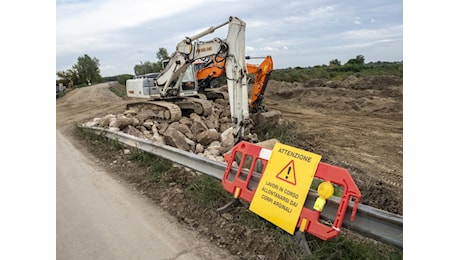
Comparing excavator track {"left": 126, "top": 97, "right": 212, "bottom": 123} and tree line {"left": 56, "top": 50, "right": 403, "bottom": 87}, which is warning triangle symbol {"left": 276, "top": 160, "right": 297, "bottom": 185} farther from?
tree line {"left": 56, "top": 50, "right": 403, "bottom": 87}

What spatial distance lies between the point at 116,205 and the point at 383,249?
341cm

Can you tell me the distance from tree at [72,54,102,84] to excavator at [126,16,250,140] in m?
37.1

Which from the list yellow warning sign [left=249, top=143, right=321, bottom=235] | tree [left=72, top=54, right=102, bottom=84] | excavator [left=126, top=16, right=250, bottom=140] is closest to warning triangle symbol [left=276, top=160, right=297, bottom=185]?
A: yellow warning sign [left=249, top=143, right=321, bottom=235]

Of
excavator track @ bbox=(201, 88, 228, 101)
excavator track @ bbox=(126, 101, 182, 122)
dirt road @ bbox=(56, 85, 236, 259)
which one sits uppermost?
excavator track @ bbox=(201, 88, 228, 101)

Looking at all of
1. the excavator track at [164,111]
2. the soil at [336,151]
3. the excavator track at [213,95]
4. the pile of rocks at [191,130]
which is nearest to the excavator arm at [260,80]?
the pile of rocks at [191,130]

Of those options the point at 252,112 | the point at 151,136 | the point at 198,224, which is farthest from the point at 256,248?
the point at 252,112

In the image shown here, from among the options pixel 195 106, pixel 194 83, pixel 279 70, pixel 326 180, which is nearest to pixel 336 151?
pixel 195 106

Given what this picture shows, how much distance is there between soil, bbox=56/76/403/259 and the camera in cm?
389

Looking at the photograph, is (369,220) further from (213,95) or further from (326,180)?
(213,95)

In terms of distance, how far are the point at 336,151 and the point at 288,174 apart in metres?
5.92

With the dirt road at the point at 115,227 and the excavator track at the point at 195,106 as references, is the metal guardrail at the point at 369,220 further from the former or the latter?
the excavator track at the point at 195,106

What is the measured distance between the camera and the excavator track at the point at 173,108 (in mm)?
11711

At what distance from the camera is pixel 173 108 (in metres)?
11.7

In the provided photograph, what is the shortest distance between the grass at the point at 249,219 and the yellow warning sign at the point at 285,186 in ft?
0.50
